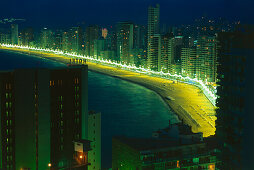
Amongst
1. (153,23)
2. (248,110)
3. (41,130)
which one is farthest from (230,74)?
(153,23)

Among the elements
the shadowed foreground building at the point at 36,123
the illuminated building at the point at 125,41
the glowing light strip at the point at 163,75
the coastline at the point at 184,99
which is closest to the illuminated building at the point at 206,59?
the glowing light strip at the point at 163,75

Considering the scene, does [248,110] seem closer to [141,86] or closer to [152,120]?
[152,120]

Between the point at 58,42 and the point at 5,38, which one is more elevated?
the point at 5,38

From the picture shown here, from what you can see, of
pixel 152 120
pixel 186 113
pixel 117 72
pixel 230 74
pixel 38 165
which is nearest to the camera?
pixel 230 74

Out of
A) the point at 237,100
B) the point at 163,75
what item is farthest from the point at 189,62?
the point at 237,100

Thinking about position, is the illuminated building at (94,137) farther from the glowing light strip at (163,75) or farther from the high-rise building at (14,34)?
the high-rise building at (14,34)

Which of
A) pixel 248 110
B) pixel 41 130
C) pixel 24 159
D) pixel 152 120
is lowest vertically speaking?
pixel 152 120

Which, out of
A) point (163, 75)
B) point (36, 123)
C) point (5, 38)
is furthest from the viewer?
point (5, 38)

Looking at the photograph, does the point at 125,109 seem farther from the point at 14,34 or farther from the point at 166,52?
the point at 14,34
